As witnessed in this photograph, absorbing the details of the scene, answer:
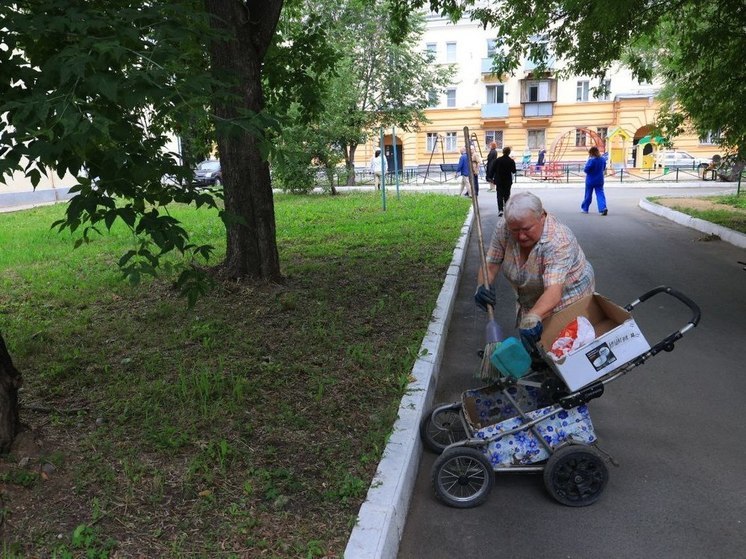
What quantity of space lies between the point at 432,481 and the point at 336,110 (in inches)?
749

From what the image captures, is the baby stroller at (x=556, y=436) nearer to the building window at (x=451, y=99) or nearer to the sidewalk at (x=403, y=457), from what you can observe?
the sidewalk at (x=403, y=457)

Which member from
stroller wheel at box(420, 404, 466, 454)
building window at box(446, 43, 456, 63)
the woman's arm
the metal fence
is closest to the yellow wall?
building window at box(446, 43, 456, 63)

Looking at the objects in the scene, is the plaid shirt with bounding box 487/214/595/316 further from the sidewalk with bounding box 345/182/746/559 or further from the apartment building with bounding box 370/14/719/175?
the apartment building with bounding box 370/14/719/175

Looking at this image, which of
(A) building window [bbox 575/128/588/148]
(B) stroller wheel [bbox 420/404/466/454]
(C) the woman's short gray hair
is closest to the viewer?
(C) the woman's short gray hair

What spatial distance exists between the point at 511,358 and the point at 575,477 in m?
0.78

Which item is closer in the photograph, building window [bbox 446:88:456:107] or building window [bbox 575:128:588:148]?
building window [bbox 575:128:588:148]

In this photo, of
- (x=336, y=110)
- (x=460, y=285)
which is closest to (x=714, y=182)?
(x=336, y=110)

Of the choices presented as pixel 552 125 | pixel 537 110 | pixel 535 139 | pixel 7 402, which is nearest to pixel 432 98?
pixel 537 110

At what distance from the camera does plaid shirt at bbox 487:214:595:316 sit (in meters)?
3.44

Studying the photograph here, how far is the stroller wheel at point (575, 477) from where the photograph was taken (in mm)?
3301

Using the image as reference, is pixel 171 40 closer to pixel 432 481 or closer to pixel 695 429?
pixel 432 481

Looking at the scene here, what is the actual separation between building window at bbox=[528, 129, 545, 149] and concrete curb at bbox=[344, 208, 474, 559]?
4158 cm

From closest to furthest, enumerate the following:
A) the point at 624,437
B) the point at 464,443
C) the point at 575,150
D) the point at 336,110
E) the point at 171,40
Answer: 1. the point at 171,40
2. the point at 464,443
3. the point at 624,437
4. the point at 336,110
5. the point at 575,150

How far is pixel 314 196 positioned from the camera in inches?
832
